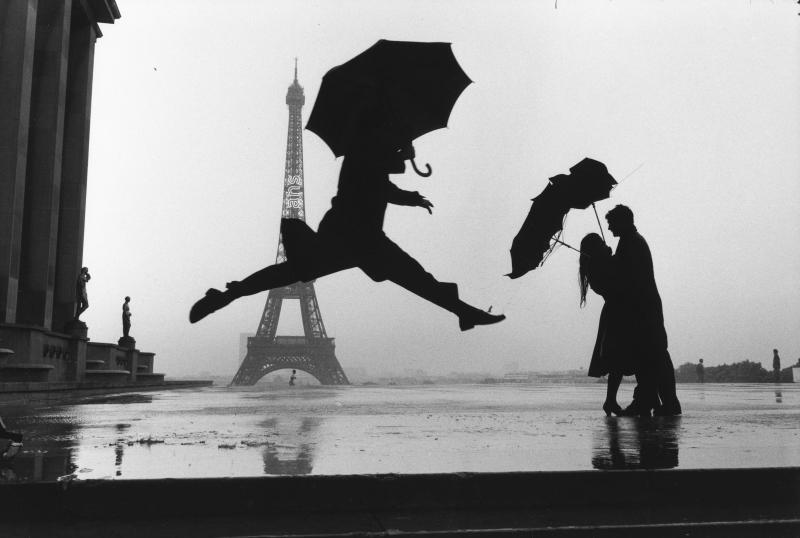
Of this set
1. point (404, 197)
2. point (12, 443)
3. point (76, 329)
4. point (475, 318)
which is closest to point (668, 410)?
point (475, 318)

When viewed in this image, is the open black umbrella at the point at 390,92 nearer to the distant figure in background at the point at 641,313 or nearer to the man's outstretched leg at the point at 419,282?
the man's outstretched leg at the point at 419,282

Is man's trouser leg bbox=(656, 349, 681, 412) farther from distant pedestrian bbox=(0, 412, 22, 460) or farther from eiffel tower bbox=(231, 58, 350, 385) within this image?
eiffel tower bbox=(231, 58, 350, 385)

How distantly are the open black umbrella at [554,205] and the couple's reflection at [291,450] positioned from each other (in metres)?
2.52

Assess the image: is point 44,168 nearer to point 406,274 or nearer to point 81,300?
point 81,300

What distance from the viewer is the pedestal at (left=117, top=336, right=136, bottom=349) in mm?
26362

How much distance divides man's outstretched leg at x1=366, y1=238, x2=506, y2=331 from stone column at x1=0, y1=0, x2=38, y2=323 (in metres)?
14.6

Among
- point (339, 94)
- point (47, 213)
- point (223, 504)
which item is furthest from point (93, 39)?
point (223, 504)

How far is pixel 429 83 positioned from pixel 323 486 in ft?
15.3

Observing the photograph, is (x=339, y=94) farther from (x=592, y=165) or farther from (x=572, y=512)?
(x=572, y=512)

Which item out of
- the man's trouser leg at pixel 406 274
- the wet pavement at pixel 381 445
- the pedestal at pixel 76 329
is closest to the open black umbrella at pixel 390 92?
the man's trouser leg at pixel 406 274

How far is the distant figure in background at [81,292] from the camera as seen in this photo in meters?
22.1

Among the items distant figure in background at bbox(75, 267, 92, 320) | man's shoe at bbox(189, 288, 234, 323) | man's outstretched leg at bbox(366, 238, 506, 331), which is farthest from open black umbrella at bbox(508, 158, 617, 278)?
distant figure in background at bbox(75, 267, 92, 320)

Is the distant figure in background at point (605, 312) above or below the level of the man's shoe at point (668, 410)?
above

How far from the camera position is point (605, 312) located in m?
7.25
